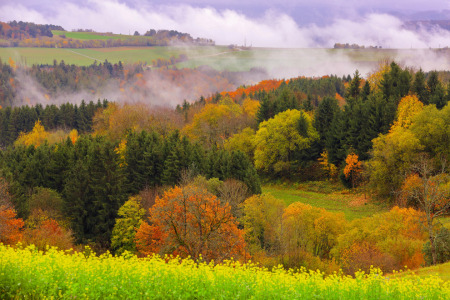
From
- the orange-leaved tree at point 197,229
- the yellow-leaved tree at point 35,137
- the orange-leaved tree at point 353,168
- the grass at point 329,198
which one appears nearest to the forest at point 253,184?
the orange-leaved tree at point 197,229

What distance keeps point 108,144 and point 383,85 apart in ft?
167

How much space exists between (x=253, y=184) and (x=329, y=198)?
15.2 meters

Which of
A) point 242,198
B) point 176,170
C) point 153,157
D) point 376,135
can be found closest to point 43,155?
point 153,157

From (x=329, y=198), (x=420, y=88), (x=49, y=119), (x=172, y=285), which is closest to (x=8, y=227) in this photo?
(x=172, y=285)

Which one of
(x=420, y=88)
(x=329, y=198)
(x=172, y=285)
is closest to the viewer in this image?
(x=172, y=285)

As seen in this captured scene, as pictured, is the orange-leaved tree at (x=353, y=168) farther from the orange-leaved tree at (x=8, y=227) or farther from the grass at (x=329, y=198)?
the orange-leaved tree at (x=8, y=227)

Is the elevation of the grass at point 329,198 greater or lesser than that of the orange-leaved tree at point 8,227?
lesser

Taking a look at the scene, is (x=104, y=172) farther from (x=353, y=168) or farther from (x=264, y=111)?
(x=264, y=111)

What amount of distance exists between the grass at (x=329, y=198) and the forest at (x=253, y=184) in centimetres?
135

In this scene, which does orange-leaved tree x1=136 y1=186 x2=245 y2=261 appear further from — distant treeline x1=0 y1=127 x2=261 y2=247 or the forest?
distant treeline x1=0 y1=127 x2=261 y2=247

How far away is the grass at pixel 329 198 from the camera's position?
54406 mm

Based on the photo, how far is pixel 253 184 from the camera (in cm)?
5438

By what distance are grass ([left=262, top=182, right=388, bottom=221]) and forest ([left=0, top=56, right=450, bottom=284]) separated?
4.43 ft

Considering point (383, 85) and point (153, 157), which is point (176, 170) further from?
point (383, 85)
